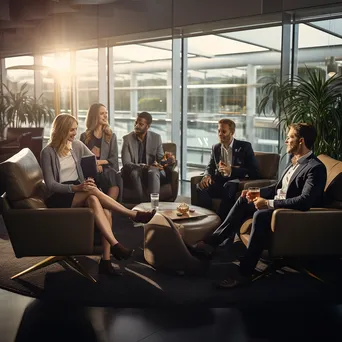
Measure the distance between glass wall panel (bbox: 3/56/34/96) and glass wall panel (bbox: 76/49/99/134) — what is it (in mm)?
2065

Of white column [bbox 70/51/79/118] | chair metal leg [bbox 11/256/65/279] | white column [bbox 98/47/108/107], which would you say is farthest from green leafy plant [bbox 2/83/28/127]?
chair metal leg [bbox 11/256/65/279]

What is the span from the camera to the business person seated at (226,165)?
5227 millimetres

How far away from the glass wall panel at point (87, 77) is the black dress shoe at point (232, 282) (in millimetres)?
6594

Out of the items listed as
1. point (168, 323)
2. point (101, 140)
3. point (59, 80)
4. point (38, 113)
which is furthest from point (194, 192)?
point (38, 113)

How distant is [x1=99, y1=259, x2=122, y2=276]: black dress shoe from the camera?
4012 mm

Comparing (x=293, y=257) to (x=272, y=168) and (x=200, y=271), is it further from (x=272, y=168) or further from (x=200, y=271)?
(x=272, y=168)

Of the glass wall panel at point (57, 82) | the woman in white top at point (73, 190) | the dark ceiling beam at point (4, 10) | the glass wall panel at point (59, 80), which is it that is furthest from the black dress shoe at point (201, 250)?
the dark ceiling beam at point (4, 10)

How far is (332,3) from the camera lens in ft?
20.3

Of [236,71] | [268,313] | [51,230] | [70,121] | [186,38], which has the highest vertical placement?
[186,38]

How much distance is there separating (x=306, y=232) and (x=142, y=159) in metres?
2.74

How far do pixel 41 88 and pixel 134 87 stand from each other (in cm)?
308

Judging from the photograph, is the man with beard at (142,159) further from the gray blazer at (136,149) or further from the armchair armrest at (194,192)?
the armchair armrest at (194,192)

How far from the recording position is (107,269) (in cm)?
403

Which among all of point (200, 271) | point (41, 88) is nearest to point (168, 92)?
point (41, 88)
